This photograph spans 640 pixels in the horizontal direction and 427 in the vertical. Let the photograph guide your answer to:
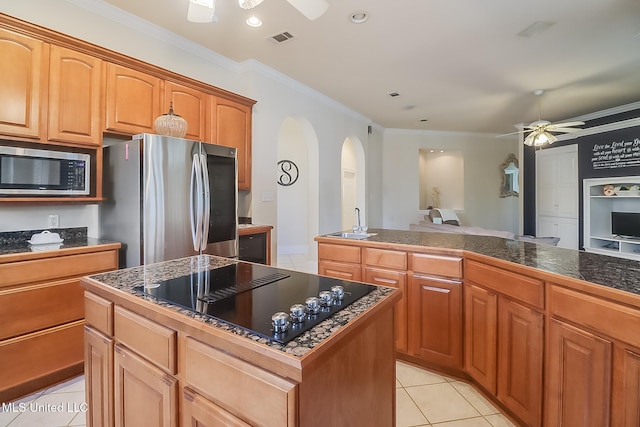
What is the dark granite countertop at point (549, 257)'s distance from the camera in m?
1.30

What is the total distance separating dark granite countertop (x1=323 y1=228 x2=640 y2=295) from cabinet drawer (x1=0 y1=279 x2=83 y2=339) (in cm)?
211

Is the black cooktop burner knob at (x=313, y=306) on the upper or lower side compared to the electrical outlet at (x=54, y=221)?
lower

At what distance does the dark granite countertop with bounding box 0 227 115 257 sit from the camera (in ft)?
6.57

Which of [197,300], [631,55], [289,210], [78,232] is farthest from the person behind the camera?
[289,210]

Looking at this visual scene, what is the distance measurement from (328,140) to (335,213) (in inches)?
49.0

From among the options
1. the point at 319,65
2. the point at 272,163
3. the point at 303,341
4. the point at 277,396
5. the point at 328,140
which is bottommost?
the point at 277,396

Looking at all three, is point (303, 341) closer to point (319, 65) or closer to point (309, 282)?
point (309, 282)

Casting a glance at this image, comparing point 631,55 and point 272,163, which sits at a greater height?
point 631,55

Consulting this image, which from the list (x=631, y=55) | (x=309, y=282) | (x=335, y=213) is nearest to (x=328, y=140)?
(x=335, y=213)

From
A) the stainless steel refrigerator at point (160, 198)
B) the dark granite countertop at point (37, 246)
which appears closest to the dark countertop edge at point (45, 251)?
the dark granite countertop at point (37, 246)

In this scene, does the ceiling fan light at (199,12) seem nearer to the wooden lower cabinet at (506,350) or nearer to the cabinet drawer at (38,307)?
the cabinet drawer at (38,307)

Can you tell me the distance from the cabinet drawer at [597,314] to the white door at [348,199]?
5.79 meters

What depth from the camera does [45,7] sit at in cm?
232

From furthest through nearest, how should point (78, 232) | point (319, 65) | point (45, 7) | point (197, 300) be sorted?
point (319, 65)
point (78, 232)
point (45, 7)
point (197, 300)
